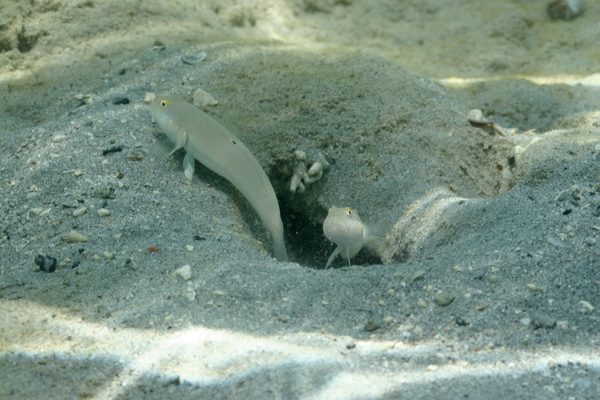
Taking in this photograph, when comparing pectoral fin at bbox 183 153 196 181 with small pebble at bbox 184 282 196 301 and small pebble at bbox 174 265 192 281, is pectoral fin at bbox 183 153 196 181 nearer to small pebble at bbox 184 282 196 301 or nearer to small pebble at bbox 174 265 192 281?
small pebble at bbox 174 265 192 281

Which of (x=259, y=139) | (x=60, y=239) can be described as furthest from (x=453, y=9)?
(x=60, y=239)

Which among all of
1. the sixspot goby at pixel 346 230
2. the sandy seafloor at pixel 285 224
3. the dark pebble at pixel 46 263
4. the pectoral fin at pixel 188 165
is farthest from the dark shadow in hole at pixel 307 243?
the dark pebble at pixel 46 263

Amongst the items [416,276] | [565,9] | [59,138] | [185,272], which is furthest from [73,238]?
[565,9]

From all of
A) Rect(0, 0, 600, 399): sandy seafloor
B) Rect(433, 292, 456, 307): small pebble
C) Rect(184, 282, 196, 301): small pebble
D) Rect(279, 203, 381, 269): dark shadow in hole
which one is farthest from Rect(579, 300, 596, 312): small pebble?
Rect(279, 203, 381, 269): dark shadow in hole

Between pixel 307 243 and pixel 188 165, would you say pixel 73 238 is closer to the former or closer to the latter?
pixel 188 165

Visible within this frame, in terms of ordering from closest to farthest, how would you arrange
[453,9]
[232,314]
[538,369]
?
[538,369]
[232,314]
[453,9]

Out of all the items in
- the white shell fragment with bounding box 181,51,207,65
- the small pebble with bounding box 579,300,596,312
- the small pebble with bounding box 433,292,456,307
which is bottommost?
the small pebble with bounding box 433,292,456,307

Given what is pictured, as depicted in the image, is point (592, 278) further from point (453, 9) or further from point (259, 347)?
point (453, 9)
